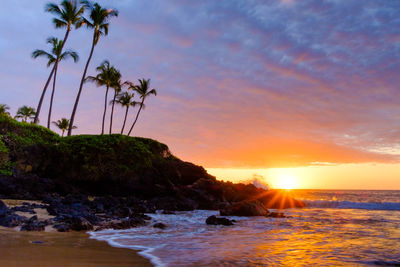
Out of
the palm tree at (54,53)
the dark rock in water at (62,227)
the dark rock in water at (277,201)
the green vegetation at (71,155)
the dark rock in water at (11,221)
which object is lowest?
the dark rock in water at (277,201)

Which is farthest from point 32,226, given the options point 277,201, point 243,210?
point 277,201

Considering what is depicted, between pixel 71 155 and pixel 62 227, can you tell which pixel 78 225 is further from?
pixel 71 155

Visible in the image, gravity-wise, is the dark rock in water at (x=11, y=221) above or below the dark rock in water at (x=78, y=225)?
above

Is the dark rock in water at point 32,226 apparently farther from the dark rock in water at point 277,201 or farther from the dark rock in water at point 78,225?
the dark rock in water at point 277,201

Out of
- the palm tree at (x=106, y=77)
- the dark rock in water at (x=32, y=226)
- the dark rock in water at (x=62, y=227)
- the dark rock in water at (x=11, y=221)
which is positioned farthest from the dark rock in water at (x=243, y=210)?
the palm tree at (x=106, y=77)

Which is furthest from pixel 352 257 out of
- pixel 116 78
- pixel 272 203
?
pixel 116 78

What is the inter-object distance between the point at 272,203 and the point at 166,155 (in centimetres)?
1171

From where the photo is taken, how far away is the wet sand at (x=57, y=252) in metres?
4.59

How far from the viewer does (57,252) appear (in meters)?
5.30

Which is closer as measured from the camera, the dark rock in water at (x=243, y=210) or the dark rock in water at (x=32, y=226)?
the dark rock in water at (x=32, y=226)

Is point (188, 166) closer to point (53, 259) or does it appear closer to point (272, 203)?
point (272, 203)

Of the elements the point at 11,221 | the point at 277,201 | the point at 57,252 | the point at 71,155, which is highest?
the point at 71,155

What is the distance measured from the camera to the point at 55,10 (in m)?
30.2

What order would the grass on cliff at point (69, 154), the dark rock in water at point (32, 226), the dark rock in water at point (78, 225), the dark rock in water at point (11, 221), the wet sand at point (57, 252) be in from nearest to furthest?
the wet sand at point (57, 252) < the dark rock in water at point (32, 226) < the dark rock in water at point (11, 221) < the dark rock in water at point (78, 225) < the grass on cliff at point (69, 154)
